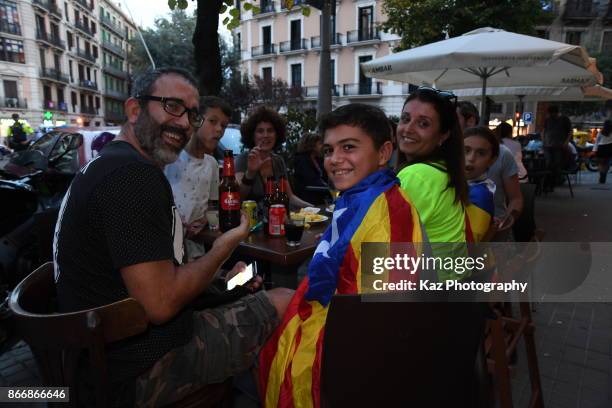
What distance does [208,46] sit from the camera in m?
4.90

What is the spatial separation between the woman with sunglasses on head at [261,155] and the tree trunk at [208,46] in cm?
129

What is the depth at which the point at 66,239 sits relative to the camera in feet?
4.55

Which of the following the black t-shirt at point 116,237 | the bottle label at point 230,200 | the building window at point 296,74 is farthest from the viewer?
the building window at point 296,74

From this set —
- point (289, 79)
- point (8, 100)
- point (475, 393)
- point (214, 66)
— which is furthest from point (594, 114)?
point (8, 100)

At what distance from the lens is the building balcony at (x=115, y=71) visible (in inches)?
2160

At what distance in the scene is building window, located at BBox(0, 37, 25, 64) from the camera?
35519 millimetres

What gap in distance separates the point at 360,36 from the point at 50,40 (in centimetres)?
3151

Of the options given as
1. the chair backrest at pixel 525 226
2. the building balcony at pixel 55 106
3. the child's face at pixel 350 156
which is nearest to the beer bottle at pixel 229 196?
the child's face at pixel 350 156

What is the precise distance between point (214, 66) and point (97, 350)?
438cm

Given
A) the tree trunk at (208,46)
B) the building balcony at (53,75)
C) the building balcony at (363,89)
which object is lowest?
the tree trunk at (208,46)

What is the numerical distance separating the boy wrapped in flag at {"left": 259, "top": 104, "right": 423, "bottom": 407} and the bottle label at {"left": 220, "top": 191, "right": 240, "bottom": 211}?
36.7 inches

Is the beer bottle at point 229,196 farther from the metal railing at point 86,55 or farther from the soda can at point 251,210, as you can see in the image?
the metal railing at point 86,55

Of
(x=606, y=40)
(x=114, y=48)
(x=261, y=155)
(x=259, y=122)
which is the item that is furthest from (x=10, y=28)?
(x=606, y=40)

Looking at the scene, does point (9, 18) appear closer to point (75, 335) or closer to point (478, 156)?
point (478, 156)
